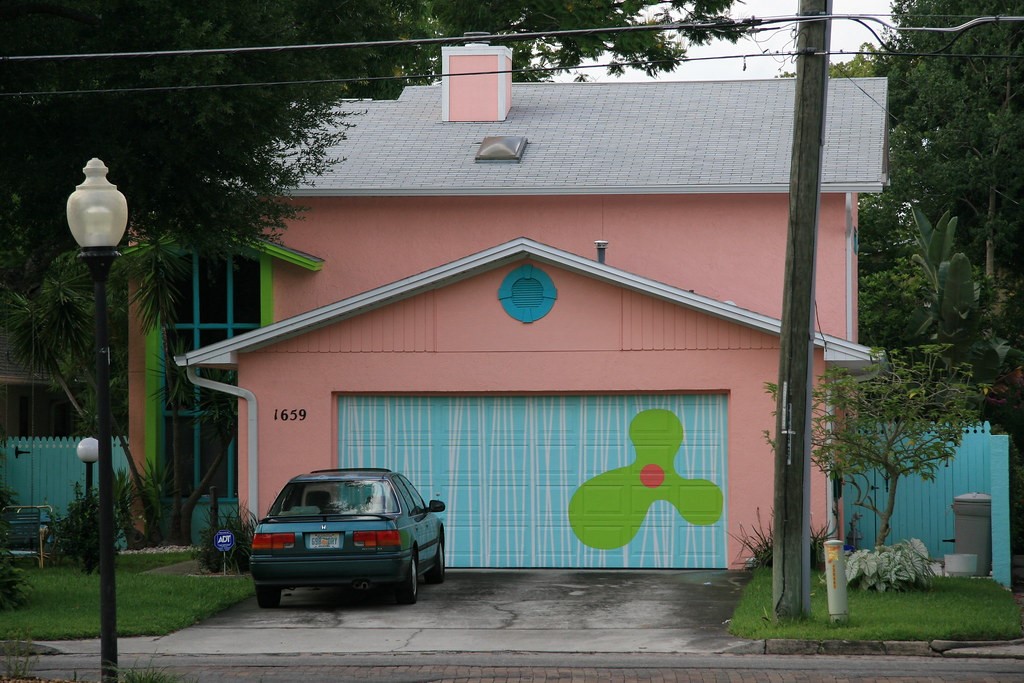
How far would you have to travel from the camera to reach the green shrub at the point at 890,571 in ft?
49.5

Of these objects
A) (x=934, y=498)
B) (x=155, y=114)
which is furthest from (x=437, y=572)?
(x=934, y=498)

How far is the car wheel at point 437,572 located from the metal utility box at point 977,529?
6762 mm

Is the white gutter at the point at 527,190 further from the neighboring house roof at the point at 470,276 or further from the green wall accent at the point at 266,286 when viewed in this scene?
the neighboring house roof at the point at 470,276

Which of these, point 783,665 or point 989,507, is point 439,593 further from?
point 989,507

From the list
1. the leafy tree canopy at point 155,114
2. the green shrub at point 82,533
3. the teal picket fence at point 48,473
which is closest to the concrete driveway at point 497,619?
the green shrub at point 82,533

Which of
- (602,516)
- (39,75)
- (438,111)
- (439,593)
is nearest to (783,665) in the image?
(439,593)

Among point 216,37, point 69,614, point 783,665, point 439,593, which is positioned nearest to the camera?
point 783,665

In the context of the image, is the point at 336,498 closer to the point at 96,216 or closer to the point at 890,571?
the point at 96,216

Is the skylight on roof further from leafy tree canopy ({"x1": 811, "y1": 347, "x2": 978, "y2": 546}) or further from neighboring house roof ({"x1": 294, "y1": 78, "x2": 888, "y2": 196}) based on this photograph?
leafy tree canopy ({"x1": 811, "y1": 347, "x2": 978, "y2": 546})

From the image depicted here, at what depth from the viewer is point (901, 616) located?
13.3 m

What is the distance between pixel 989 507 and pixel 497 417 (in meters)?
6.60

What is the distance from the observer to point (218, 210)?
19203mm

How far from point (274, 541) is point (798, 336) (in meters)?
5.90

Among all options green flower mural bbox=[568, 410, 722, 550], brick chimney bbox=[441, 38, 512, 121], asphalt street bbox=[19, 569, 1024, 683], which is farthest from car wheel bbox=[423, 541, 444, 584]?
brick chimney bbox=[441, 38, 512, 121]
